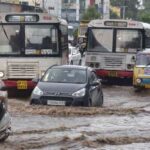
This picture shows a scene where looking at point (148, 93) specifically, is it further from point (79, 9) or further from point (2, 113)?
point (79, 9)

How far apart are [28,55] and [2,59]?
0.94m

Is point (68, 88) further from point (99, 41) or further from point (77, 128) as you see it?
point (99, 41)

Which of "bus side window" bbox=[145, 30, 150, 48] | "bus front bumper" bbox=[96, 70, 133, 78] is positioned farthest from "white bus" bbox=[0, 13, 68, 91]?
"bus side window" bbox=[145, 30, 150, 48]

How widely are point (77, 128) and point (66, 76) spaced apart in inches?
227

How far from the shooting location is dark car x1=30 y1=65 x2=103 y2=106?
2061 centimetres

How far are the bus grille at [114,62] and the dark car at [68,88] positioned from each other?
31.6 feet

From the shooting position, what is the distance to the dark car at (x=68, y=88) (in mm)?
20609

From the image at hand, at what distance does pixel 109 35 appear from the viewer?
1291 inches

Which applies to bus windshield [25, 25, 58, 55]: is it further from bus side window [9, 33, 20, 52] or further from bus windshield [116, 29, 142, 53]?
bus windshield [116, 29, 142, 53]

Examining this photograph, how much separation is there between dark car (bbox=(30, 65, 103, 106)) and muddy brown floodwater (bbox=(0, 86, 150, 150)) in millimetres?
493

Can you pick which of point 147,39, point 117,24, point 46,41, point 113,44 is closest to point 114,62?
point 113,44

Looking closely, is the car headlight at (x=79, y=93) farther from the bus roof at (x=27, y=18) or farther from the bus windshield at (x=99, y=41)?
the bus windshield at (x=99, y=41)

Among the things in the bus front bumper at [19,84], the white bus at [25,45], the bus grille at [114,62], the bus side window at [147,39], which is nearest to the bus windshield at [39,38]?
the white bus at [25,45]

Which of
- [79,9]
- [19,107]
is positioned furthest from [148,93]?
[79,9]
